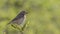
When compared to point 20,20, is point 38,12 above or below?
above

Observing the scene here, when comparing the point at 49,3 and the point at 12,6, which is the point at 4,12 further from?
the point at 49,3

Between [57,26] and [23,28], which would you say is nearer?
[23,28]

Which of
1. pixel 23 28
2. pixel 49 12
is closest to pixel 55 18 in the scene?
pixel 49 12

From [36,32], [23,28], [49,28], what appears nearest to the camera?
[23,28]

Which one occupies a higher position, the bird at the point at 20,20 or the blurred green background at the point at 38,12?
the blurred green background at the point at 38,12

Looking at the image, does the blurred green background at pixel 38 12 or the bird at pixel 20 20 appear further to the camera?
the blurred green background at pixel 38 12

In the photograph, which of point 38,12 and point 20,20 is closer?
point 20,20

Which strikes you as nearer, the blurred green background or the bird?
the bird

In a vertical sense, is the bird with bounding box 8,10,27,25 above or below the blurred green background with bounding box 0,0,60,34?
below
